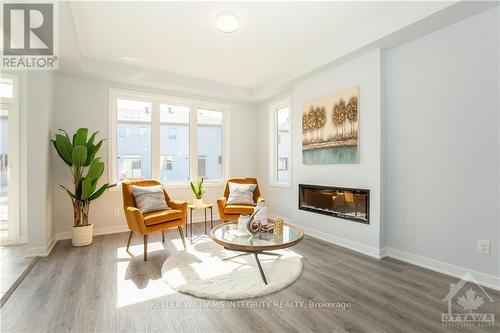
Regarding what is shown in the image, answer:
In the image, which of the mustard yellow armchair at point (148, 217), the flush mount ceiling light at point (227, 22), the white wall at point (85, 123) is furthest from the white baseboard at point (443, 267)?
the white wall at point (85, 123)

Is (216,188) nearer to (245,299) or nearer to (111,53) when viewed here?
(111,53)

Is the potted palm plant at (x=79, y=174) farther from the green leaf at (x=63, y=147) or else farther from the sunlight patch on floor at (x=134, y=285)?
the sunlight patch on floor at (x=134, y=285)

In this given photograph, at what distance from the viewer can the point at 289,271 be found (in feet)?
8.59

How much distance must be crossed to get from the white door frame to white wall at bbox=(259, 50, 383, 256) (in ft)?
14.1

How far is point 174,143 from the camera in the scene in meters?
4.94

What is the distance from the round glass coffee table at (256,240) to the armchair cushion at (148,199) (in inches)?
43.0

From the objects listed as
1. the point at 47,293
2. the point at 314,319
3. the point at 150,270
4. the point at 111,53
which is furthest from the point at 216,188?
the point at 314,319

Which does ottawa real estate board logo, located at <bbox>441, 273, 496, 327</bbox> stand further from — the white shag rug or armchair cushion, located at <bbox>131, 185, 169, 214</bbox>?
armchair cushion, located at <bbox>131, 185, 169, 214</bbox>

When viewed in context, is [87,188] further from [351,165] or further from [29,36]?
[351,165]

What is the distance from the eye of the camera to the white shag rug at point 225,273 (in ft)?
7.25

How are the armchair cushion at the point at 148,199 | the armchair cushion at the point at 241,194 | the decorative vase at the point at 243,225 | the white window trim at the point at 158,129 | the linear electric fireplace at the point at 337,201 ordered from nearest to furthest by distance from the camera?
the decorative vase at the point at 243,225 < the linear electric fireplace at the point at 337,201 < the armchair cushion at the point at 148,199 < the armchair cushion at the point at 241,194 < the white window trim at the point at 158,129

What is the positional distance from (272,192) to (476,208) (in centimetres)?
342

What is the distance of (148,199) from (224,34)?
95.5 inches

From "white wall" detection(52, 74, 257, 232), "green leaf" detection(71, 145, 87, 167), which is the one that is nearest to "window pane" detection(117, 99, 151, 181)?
"white wall" detection(52, 74, 257, 232)
